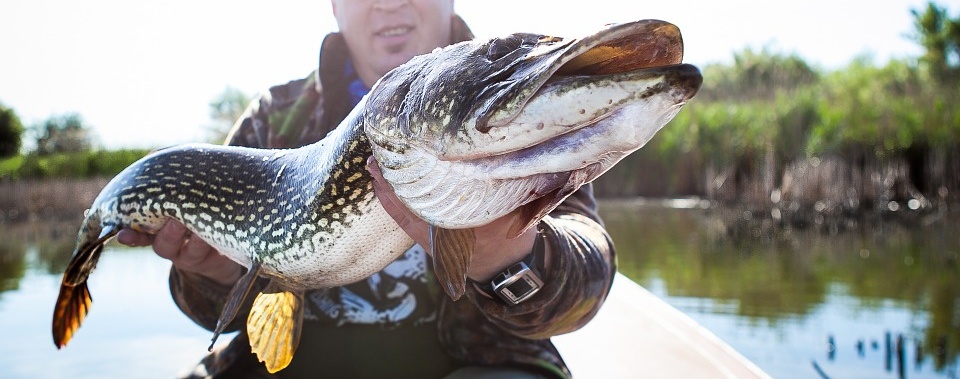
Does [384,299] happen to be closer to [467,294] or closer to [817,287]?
[467,294]

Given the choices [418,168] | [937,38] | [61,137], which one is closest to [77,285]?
[418,168]

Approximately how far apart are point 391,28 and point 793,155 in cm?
1180

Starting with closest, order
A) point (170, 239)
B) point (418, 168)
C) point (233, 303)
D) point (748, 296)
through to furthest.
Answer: point (418, 168), point (233, 303), point (170, 239), point (748, 296)

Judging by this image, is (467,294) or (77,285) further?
(77,285)

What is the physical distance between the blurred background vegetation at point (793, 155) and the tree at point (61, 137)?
0.07 metres

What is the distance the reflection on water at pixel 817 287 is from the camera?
16.1 feet

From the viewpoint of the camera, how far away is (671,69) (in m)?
1.08

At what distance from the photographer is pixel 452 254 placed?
1491 millimetres

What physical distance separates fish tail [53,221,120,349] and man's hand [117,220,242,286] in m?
0.06

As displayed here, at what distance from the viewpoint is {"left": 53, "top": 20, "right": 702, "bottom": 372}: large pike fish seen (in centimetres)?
114

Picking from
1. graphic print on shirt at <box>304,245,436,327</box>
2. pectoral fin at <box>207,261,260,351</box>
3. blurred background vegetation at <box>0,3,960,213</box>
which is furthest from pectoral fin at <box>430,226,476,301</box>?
blurred background vegetation at <box>0,3,960,213</box>

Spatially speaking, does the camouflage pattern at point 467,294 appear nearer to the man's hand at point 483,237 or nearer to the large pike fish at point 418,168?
the man's hand at point 483,237

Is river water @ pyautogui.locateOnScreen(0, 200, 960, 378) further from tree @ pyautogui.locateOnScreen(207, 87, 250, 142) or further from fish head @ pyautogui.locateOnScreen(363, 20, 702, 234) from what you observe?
tree @ pyautogui.locateOnScreen(207, 87, 250, 142)

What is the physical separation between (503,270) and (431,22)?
99 cm
